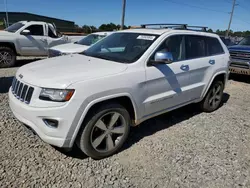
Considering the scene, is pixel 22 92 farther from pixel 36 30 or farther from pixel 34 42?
pixel 36 30

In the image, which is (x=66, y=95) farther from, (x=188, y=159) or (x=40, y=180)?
(x=188, y=159)

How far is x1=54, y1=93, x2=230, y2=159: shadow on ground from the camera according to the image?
10.1 ft

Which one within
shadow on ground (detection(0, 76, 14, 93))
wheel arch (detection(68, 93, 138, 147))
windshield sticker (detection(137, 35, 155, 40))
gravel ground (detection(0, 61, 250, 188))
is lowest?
gravel ground (detection(0, 61, 250, 188))

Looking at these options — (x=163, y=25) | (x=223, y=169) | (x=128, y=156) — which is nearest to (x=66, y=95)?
(x=128, y=156)

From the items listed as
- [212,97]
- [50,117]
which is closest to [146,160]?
[50,117]

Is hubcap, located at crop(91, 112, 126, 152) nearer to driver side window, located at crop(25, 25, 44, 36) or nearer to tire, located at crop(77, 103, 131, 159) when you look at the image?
tire, located at crop(77, 103, 131, 159)

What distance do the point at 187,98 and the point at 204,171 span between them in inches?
57.8

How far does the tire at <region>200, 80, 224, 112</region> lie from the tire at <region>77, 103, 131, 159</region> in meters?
2.31

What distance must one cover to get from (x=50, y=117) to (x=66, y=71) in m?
0.64

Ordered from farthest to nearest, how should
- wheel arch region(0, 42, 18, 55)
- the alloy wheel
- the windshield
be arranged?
the windshield → wheel arch region(0, 42, 18, 55) → the alloy wheel

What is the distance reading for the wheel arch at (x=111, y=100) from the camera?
255 centimetres

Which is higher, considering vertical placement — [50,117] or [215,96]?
[50,117]

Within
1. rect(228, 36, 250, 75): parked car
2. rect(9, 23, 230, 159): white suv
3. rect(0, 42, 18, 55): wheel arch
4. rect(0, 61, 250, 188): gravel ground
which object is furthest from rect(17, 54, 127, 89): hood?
rect(228, 36, 250, 75): parked car

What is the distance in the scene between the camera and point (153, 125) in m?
4.06
